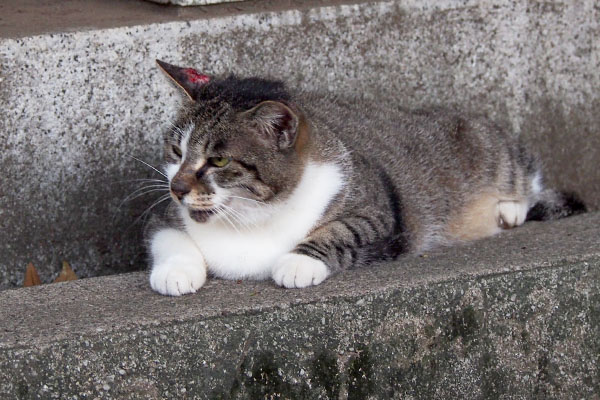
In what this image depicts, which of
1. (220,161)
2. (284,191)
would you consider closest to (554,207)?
(284,191)

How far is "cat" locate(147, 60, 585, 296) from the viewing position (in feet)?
9.29

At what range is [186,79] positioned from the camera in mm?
3086

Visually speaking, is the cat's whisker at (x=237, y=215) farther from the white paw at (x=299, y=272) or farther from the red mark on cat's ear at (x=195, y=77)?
the red mark on cat's ear at (x=195, y=77)

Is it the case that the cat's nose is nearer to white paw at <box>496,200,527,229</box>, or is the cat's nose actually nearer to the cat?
the cat

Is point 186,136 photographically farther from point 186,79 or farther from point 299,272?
point 299,272

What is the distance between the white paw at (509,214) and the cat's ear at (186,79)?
5.17ft

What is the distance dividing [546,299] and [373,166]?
37.2 inches

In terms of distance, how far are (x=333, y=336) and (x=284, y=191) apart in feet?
1.98

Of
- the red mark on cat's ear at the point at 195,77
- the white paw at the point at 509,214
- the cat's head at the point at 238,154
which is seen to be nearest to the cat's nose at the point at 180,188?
the cat's head at the point at 238,154

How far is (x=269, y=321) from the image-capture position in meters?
2.53

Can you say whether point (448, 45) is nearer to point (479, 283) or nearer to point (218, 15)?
point (218, 15)

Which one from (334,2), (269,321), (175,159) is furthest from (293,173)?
(334,2)

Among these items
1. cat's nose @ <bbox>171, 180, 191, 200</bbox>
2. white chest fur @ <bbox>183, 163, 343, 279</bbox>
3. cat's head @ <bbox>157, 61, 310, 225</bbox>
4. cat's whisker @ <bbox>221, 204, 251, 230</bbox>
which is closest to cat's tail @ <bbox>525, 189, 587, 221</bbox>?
white chest fur @ <bbox>183, 163, 343, 279</bbox>

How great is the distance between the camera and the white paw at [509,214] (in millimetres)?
3838
